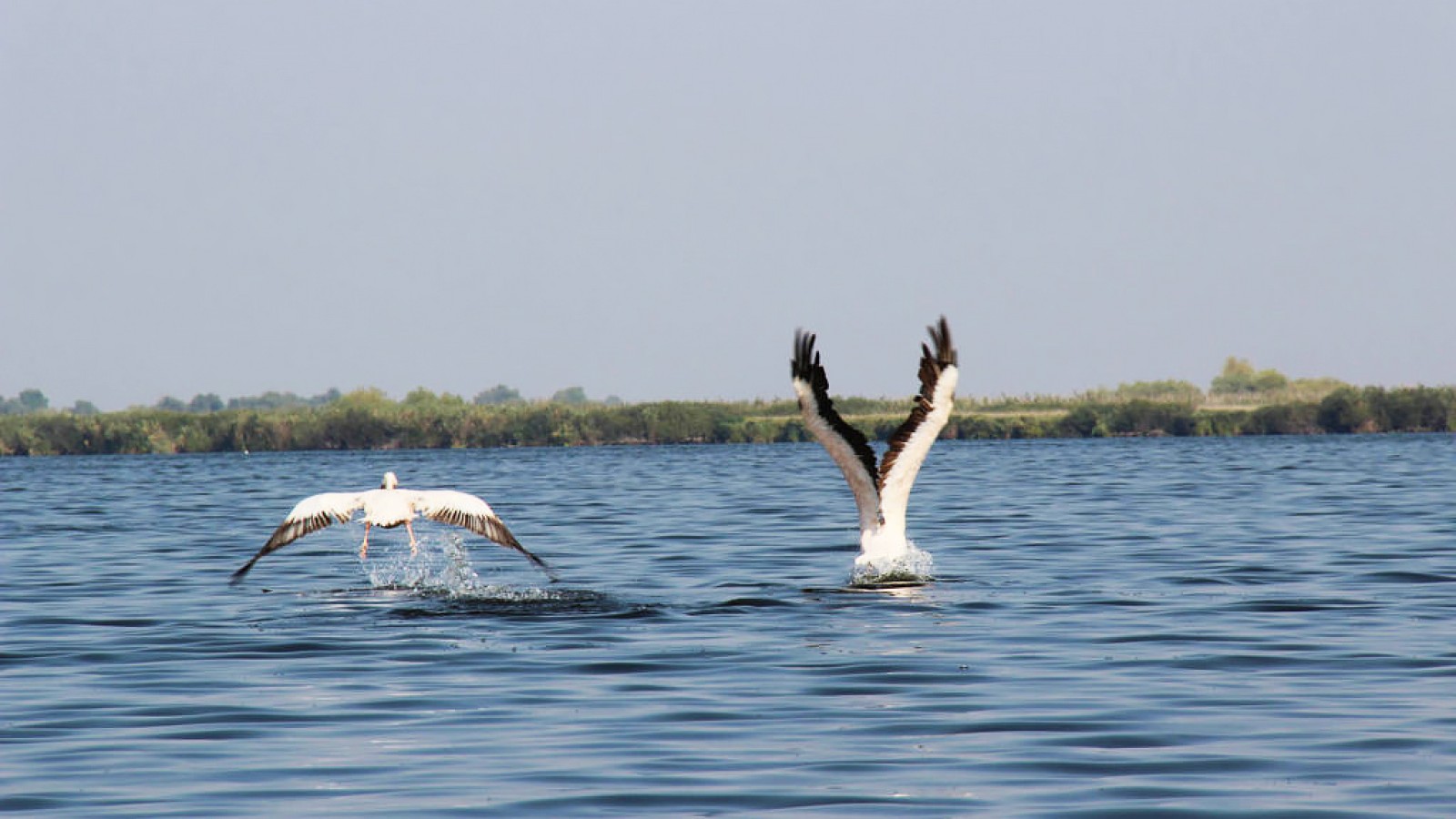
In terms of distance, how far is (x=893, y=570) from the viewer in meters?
19.7

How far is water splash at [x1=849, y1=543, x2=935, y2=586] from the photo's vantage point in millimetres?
19406

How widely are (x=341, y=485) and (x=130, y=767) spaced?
39155mm

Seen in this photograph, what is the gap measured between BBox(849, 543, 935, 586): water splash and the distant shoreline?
51.9 meters

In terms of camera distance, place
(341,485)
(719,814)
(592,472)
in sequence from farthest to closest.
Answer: (592,472), (341,485), (719,814)

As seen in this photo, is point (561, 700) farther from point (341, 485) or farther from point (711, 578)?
point (341, 485)

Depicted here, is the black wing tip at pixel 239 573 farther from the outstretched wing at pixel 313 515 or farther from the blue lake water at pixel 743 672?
the blue lake water at pixel 743 672

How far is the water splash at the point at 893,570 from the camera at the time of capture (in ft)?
63.7

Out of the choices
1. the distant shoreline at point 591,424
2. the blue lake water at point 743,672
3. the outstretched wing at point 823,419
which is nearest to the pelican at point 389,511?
the blue lake water at point 743,672

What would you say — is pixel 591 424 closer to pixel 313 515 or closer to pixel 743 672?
pixel 313 515

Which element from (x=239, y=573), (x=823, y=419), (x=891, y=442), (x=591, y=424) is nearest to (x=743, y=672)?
(x=823, y=419)

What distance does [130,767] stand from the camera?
11016 millimetres

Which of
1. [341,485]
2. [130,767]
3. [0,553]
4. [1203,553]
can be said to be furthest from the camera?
[341,485]

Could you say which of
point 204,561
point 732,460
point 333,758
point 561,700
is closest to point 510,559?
point 204,561

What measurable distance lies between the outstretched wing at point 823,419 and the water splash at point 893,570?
4.18 ft
